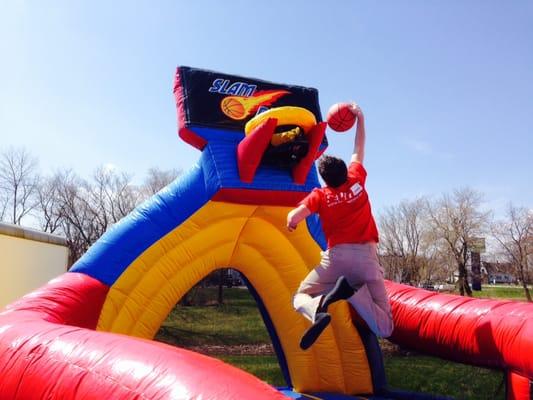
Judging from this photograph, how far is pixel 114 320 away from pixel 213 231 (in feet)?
3.44

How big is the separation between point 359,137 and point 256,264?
1.61 m

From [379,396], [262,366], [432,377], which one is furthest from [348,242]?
[262,366]

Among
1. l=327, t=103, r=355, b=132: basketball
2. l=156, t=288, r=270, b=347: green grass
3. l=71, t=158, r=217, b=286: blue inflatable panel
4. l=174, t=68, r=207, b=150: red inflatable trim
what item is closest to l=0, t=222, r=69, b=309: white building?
l=71, t=158, r=217, b=286: blue inflatable panel

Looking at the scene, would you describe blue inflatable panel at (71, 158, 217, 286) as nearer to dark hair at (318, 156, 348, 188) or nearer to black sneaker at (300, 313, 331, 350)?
dark hair at (318, 156, 348, 188)

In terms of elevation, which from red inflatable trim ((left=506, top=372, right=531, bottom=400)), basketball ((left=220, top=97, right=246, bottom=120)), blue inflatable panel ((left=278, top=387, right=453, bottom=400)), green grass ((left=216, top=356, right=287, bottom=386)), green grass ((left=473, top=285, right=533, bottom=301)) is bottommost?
green grass ((left=473, top=285, right=533, bottom=301))

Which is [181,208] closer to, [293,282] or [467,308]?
[293,282]

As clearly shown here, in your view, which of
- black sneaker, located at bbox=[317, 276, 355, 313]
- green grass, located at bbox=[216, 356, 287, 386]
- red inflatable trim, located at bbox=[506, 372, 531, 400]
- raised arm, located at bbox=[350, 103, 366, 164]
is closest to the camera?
black sneaker, located at bbox=[317, 276, 355, 313]

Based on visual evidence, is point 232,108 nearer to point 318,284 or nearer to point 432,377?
point 318,284

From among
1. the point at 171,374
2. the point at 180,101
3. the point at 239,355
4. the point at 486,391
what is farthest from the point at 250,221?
the point at 239,355

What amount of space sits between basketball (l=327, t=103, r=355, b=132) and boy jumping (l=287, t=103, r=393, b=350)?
685mm

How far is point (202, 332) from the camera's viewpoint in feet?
47.4

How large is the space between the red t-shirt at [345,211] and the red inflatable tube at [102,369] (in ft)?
4.70

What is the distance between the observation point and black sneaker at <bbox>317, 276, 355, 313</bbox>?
2.84m

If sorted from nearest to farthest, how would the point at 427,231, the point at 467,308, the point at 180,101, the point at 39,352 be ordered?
the point at 39,352 → the point at 467,308 → the point at 180,101 → the point at 427,231
